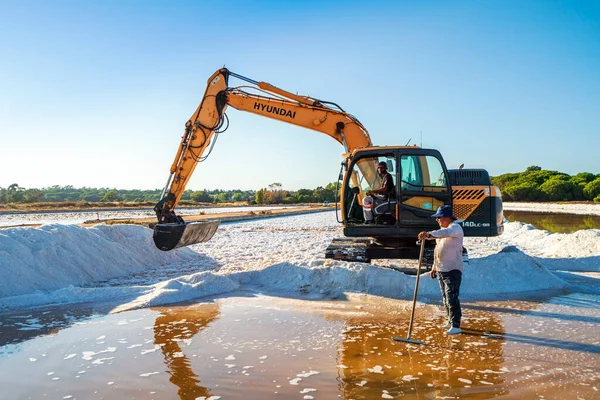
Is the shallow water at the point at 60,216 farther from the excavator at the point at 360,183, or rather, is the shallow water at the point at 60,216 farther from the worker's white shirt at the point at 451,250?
the worker's white shirt at the point at 451,250

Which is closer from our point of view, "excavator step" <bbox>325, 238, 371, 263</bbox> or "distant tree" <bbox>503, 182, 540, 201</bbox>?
"excavator step" <bbox>325, 238, 371, 263</bbox>

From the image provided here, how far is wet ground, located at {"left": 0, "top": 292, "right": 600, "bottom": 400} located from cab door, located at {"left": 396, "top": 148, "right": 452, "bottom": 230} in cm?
219

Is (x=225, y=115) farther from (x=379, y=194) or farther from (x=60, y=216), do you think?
(x=60, y=216)

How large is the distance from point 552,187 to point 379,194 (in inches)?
2507

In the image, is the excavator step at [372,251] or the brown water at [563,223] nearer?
the excavator step at [372,251]

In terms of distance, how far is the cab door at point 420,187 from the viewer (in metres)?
9.78

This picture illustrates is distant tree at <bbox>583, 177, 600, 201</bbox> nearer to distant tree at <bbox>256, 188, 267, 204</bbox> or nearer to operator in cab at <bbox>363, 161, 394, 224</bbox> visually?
distant tree at <bbox>256, 188, 267, 204</bbox>

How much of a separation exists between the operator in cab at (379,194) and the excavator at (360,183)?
0.03 meters

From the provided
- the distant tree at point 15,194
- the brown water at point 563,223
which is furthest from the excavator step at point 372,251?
the distant tree at point 15,194

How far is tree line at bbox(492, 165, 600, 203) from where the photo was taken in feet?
200

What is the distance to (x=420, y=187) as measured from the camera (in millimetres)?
9820

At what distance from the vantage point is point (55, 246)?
36.0 ft

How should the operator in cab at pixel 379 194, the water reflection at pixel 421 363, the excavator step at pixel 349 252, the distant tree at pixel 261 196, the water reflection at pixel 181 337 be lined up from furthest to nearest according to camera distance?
the distant tree at pixel 261 196, the excavator step at pixel 349 252, the operator in cab at pixel 379 194, the water reflection at pixel 181 337, the water reflection at pixel 421 363

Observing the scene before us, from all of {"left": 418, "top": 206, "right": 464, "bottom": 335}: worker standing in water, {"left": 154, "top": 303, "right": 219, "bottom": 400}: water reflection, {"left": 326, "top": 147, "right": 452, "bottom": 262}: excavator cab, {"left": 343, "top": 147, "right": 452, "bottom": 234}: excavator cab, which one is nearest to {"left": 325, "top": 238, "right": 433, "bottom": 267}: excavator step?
{"left": 326, "top": 147, "right": 452, "bottom": 262}: excavator cab
